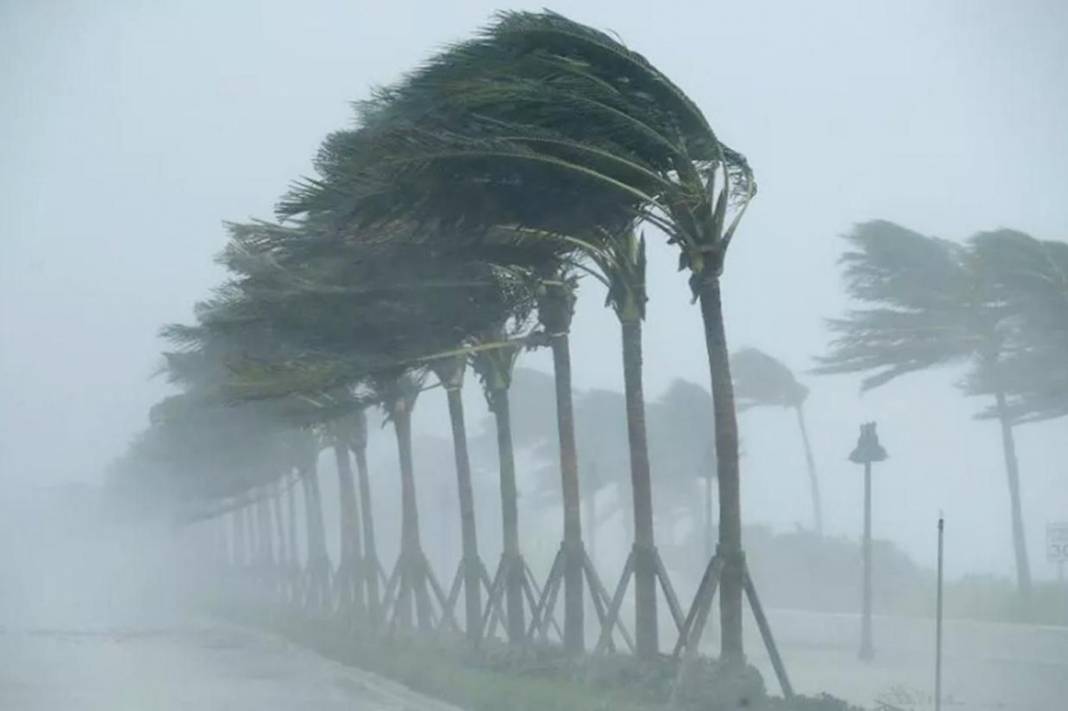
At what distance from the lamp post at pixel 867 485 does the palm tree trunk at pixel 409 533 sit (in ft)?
26.2

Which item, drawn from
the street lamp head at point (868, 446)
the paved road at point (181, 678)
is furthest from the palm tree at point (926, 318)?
the paved road at point (181, 678)

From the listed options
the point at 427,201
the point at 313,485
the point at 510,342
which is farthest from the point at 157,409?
the point at 427,201

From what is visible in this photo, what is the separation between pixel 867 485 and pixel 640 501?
14.0 metres

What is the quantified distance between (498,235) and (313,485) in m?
26.6

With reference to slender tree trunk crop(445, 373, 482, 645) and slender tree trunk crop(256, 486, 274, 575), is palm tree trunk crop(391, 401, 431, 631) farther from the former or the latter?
slender tree trunk crop(256, 486, 274, 575)

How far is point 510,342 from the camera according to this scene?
2638 centimetres

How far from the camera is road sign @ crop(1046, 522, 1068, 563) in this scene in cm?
3098

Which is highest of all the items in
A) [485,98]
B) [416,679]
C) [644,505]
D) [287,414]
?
[485,98]

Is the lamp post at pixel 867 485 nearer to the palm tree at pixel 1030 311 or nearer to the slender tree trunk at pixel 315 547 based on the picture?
the palm tree at pixel 1030 311

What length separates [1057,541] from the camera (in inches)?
1227

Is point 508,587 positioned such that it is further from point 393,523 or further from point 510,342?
point 393,523

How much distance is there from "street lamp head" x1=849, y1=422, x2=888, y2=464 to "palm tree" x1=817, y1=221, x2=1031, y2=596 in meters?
8.01

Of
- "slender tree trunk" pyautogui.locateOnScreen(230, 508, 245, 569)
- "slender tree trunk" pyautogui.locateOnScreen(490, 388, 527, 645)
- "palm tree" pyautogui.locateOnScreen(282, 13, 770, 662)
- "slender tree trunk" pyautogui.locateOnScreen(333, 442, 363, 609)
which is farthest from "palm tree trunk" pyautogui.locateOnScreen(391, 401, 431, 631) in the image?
"slender tree trunk" pyautogui.locateOnScreen(230, 508, 245, 569)

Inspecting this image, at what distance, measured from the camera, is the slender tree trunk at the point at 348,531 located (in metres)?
43.2
